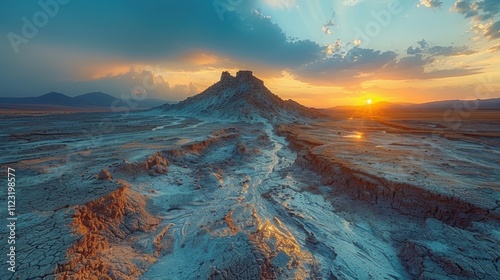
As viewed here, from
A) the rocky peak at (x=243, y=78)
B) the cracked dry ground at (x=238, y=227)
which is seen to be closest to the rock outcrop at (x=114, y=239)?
the cracked dry ground at (x=238, y=227)

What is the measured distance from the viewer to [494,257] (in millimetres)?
5555

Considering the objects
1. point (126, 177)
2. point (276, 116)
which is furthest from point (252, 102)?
point (126, 177)

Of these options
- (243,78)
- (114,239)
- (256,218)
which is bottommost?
(256,218)

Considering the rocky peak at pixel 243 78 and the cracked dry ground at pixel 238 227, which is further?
the rocky peak at pixel 243 78

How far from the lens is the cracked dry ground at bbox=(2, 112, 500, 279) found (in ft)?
17.5

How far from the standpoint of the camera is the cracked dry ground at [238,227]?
5340mm

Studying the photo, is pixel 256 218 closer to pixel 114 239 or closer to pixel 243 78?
pixel 114 239

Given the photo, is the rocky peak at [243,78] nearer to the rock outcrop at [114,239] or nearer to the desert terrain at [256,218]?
the desert terrain at [256,218]

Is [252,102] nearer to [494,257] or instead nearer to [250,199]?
[250,199]

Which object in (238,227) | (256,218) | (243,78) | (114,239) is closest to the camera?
(114,239)

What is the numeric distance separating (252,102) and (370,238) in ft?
156

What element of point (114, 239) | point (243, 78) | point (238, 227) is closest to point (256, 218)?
point (238, 227)

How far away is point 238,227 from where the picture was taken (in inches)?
299

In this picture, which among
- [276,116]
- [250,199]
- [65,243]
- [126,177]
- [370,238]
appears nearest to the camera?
[65,243]
